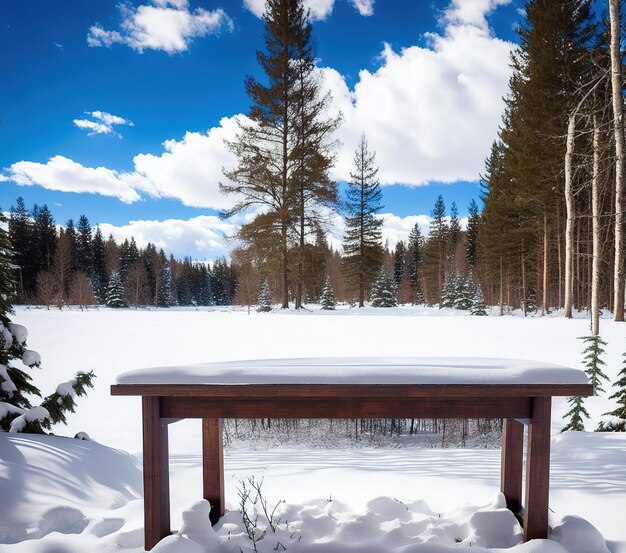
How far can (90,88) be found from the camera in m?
→ 6.63

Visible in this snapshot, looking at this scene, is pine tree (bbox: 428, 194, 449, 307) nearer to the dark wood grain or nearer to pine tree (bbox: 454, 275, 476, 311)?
pine tree (bbox: 454, 275, 476, 311)

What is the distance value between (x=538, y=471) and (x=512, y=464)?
0.49 m

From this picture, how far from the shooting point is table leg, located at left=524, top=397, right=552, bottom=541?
1756mm

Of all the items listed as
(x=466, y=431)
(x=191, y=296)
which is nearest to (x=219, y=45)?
(x=466, y=431)

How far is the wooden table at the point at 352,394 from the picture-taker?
1.63m

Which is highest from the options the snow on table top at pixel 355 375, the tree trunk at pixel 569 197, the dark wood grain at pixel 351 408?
the tree trunk at pixel 569 197

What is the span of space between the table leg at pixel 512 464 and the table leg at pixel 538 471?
33 cm

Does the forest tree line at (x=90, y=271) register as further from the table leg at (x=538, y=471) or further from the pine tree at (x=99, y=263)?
the table leg at (x=538, y=471)

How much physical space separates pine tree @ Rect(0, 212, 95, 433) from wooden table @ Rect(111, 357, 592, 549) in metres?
2.65

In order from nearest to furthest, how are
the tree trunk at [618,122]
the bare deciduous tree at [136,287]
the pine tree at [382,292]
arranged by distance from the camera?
the tree trunk at [618,122] < the pine tree at [382,292] < the bare deciduous tree at [136,287]

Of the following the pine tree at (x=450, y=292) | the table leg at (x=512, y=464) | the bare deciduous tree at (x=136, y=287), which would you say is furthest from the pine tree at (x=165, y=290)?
the table leg at (x=512, y=464)

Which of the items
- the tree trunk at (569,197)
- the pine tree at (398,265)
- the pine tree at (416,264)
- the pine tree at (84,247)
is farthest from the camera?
the pine tree at (398,265)

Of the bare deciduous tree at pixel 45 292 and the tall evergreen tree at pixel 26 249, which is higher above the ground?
the tall evergreen tree at pixel 26 249

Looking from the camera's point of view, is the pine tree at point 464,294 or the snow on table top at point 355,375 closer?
the snow on table top at point 355,375
